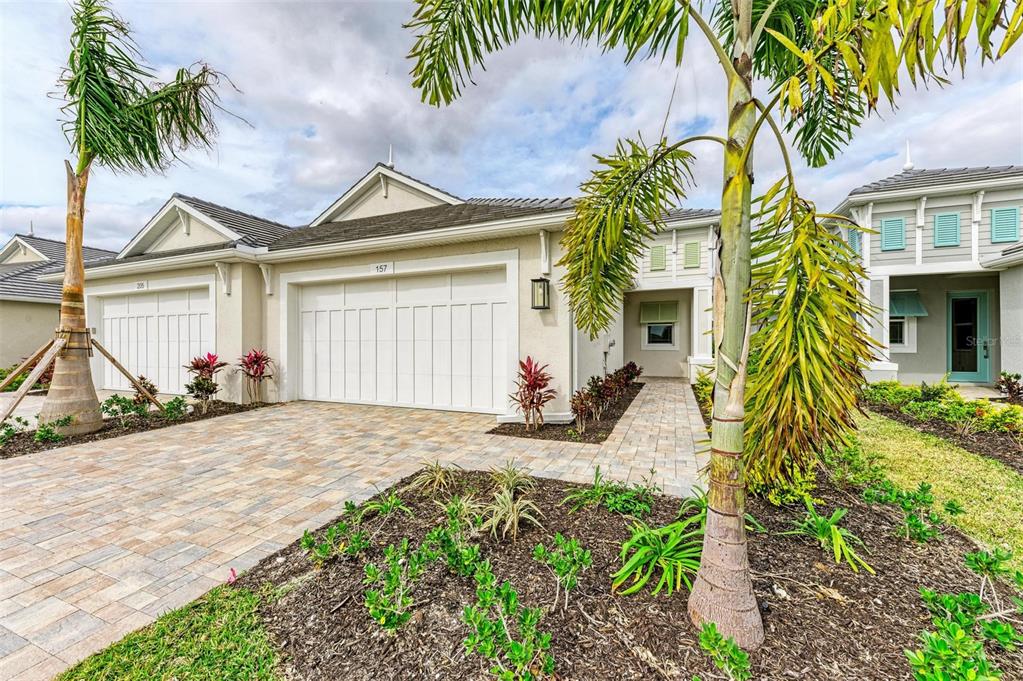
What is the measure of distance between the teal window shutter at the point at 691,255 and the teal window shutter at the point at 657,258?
674mm

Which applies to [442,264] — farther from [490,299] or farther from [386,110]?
[386,110]

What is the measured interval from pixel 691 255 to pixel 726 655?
12910 millimetres

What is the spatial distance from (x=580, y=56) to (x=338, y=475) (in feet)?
14.7

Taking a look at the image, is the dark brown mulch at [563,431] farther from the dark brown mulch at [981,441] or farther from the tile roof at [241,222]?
A: the tile roof at [241,222]

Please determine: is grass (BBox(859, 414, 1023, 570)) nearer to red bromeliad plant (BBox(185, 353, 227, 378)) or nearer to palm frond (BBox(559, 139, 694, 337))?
palm frond (BBox(559, 139, 694, 337))

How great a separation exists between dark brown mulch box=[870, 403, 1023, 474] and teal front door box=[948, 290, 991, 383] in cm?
717

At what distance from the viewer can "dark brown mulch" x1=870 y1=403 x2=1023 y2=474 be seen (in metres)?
4.97

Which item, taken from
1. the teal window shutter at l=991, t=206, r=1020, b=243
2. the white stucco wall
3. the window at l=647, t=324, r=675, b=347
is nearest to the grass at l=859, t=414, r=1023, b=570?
the teal window shutter at l=991, t=206, r=1020, b=243

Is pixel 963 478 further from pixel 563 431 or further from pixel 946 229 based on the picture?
pixel 946 229

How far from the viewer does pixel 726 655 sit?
1631mm

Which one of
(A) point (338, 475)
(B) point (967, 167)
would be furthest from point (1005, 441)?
(B) point (967, 167)

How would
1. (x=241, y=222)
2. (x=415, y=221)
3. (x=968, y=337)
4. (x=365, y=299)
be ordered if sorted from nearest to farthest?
(x=365, y=299), (x=415, y=221), (x=241, y=222), (x=968, y=337)

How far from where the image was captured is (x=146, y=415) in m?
7.15

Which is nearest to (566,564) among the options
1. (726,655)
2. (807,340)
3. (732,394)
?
(726,655)
